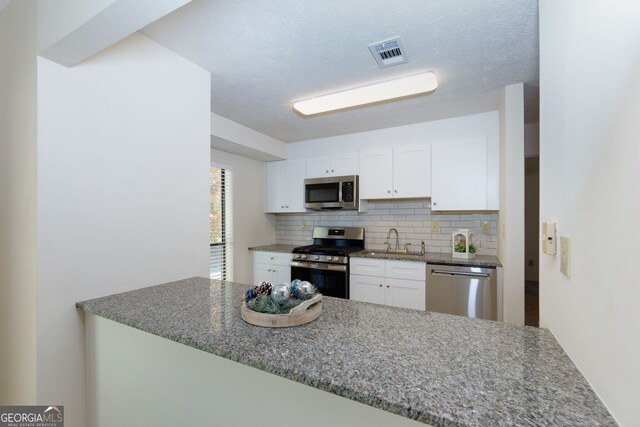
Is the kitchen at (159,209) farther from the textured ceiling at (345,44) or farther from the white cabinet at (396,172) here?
the white cabinet at (396,172)

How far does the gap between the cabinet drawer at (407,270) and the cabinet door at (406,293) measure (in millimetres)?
42

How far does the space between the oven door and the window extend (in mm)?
926

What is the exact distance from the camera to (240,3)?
57.9 inches

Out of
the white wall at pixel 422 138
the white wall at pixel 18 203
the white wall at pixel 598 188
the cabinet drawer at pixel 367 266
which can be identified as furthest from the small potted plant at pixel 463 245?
the white wall at pixel 18 203

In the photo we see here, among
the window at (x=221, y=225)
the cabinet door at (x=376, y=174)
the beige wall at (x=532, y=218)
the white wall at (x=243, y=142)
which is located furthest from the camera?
the beige wall at (x=532, y=218)

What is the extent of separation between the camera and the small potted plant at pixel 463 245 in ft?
9.66

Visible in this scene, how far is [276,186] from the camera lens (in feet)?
14.0

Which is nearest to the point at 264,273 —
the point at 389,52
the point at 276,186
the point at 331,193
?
the point at 276,186

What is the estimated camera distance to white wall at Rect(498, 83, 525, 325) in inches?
91.5

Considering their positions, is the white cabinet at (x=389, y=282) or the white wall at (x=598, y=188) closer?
the white wall at (x=598, y=188)

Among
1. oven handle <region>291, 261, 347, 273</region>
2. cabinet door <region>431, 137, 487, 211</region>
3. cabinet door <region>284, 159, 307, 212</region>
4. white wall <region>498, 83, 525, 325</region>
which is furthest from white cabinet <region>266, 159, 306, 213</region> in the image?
white wall <region>498, 83, 525, 325</region>

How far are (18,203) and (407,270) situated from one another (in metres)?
2.94

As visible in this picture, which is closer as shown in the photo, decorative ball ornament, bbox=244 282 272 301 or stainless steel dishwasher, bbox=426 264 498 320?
decorative ball ornament, bbox=244 282 272 301

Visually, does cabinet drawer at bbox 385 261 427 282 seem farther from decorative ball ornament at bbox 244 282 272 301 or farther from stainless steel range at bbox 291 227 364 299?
decorative ball ornament at bbox 244 282 272 301
